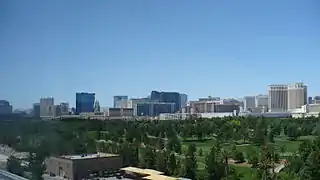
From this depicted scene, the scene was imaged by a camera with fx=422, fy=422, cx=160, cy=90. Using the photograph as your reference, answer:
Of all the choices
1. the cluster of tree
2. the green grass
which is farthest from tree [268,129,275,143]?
the green grass

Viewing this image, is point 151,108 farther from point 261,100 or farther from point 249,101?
Result: point 249,101

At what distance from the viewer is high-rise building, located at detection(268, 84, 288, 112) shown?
78.0 ft

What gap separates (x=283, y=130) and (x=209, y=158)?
559 cm

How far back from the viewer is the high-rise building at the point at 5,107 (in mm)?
2585

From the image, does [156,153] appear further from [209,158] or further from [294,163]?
[294,163]

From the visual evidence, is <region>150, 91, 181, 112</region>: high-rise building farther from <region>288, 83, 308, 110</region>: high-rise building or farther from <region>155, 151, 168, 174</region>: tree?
<region>155, 151, 168, 174</region>: tree

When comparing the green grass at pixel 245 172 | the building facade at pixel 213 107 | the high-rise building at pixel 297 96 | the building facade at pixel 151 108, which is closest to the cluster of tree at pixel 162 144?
the green grass at pixel 245 172

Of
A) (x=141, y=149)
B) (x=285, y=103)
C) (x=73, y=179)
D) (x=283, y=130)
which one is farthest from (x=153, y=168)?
(x=285, y=103)

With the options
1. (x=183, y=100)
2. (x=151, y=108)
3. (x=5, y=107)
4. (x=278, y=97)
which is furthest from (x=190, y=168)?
(x=183, y=100)

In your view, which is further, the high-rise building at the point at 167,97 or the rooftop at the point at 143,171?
the high-rise building at the point at 167,97

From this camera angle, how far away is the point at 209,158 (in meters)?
5.46

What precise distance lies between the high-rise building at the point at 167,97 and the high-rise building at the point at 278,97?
570cm

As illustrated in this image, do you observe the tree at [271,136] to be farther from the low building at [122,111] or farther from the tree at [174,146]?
the low building at [122,111]

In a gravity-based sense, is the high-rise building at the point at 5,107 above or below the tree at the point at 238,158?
above
